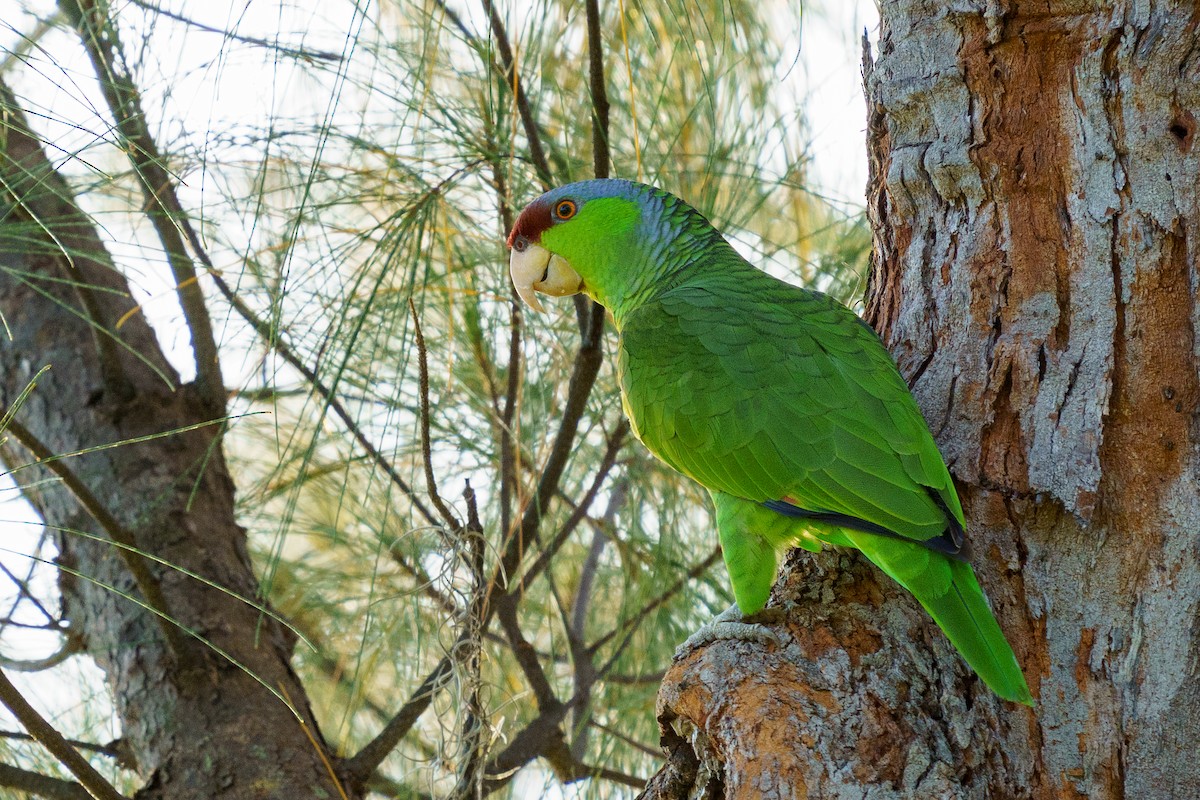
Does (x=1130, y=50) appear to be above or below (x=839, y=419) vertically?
above

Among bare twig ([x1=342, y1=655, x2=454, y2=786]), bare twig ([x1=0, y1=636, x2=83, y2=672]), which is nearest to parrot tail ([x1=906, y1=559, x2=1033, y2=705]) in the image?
bare twig ([x1=342, y1=655, x2=454, y2=786])

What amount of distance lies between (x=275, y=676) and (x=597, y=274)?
105 cm

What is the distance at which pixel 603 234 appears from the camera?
2.18m

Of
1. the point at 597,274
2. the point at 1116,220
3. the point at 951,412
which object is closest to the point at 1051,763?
the point at 951,412

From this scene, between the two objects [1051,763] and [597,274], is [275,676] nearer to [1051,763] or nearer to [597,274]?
[597,274]

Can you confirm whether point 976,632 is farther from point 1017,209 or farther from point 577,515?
point 577,515

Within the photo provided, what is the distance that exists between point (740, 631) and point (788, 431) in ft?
1.08

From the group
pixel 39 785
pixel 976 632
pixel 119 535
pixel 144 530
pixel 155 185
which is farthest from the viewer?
pixel 155 185

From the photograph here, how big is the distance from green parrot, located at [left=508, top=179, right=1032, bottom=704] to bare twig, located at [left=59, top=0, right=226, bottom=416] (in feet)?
2.58

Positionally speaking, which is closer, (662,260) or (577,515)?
(662,260)

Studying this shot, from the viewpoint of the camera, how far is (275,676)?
204cm

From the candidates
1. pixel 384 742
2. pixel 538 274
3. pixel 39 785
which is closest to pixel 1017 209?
pixel 538 274

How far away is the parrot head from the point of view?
2137mm

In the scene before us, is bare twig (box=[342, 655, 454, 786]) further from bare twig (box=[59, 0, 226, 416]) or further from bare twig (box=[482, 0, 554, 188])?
bare twig (box=[482, 0, 554, 188])
